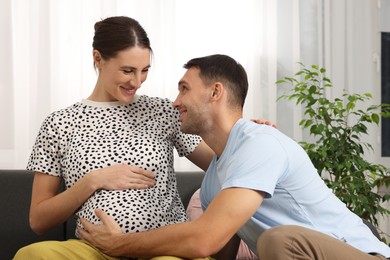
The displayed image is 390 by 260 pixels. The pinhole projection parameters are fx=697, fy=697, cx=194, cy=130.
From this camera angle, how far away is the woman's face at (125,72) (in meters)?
2.37

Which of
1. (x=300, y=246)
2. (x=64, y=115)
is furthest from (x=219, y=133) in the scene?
(x=64, y=115)

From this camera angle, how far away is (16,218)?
2.96 m

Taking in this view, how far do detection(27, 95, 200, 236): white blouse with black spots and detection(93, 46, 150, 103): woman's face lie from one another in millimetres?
82

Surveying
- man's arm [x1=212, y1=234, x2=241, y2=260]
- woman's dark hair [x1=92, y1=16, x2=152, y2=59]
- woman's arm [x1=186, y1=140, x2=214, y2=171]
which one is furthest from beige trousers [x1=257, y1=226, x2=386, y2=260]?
woman's dark hair [x1=92, y1=16, x2=152, y2=59]

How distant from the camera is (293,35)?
13.4ft

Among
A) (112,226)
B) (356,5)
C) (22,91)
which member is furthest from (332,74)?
(112,226)

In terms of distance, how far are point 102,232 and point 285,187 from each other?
58cm

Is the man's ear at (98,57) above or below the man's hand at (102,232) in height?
above

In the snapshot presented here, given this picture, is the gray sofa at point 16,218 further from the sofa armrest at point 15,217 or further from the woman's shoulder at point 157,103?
the woman's shoulder at point 157,103

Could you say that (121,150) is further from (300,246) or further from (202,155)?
(300,246)

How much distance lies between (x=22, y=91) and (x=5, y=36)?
0.30m

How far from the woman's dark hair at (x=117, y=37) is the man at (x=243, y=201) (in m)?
0.26

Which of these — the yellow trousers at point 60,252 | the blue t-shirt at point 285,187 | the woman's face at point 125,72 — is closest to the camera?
the blue t-shirt at point 285,187

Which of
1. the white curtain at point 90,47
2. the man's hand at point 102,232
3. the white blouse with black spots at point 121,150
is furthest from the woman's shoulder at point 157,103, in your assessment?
the white curtain at point 90,47
